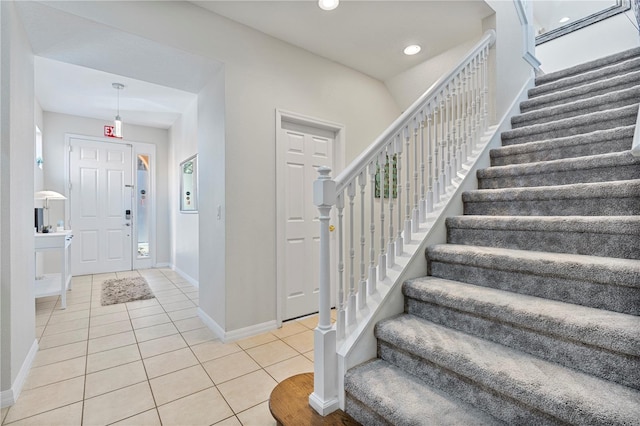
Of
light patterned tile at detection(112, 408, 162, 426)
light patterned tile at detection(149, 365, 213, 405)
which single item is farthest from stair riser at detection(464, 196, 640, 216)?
light patterned tile at detection(112, 408, 162, 426)

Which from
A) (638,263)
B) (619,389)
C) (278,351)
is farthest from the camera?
(278,351)

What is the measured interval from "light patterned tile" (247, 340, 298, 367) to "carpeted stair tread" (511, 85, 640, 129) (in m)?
2.84

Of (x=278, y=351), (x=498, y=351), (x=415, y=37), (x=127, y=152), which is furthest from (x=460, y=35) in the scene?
(x=127, y=152)

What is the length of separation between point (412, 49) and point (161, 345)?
3670 millimetres

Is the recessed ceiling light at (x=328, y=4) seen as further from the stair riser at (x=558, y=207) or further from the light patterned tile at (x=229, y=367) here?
the light patterned tile at (x=229, y=367)

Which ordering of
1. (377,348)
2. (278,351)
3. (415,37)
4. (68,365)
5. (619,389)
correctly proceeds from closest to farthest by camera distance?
(619,389)
(377,348)
(68,365)
(278,351)
(415,37)

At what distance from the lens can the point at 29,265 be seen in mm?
2256

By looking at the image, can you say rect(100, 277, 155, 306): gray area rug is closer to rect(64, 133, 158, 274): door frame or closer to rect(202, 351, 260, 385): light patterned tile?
rect(64, 133, 158, 274): door frame

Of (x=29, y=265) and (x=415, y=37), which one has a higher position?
(x=415, y=37)

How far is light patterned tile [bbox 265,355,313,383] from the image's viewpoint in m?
2.06

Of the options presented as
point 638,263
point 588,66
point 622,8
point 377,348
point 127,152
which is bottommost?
point 377,348

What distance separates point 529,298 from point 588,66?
9.88 ft

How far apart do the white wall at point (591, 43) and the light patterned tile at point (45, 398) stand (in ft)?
20.8

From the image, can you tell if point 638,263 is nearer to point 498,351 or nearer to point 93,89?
point 498,351
